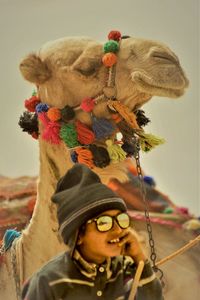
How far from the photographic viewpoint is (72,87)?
3.85 ft

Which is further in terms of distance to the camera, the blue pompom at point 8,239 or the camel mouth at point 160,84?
the blue pompom at point 8,239

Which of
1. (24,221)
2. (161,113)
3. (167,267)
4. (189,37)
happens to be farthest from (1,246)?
(189,37)

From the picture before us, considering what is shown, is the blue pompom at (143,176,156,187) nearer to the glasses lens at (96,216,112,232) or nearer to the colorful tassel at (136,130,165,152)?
the colorful tassel at (136,130,165,152)

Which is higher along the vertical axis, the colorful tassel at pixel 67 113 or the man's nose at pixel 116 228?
the colorful tassel at pixel 67 113

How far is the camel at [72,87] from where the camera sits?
1.10m

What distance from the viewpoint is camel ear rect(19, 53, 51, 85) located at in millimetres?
1149

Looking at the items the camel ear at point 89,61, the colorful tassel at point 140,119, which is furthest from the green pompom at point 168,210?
the camel ear at point 89,61

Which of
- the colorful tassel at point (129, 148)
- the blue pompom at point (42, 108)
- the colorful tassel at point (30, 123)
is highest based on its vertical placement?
the blue pompom at point (42, 108)

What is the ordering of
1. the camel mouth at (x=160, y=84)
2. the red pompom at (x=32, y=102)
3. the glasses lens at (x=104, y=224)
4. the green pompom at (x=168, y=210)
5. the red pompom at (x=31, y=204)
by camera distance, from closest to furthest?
the glasses lens at (x=104, y=224)
the camel mouth at (x=160, y=84)
the red pompom at (x=32, y=102)
the red pompom at (x=31, y=204)
the green pompom at (x=168, y=210)

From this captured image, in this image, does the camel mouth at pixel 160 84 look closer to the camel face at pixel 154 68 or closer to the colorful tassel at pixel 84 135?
the camel face at pixel 154 68

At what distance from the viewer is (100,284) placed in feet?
2.57

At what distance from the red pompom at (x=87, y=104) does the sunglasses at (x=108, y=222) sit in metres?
0.40

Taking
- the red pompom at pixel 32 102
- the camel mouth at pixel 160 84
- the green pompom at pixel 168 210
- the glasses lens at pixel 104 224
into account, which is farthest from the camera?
the green pompom at pixel 168 210

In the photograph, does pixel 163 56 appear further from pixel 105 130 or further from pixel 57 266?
pixel 57 266
